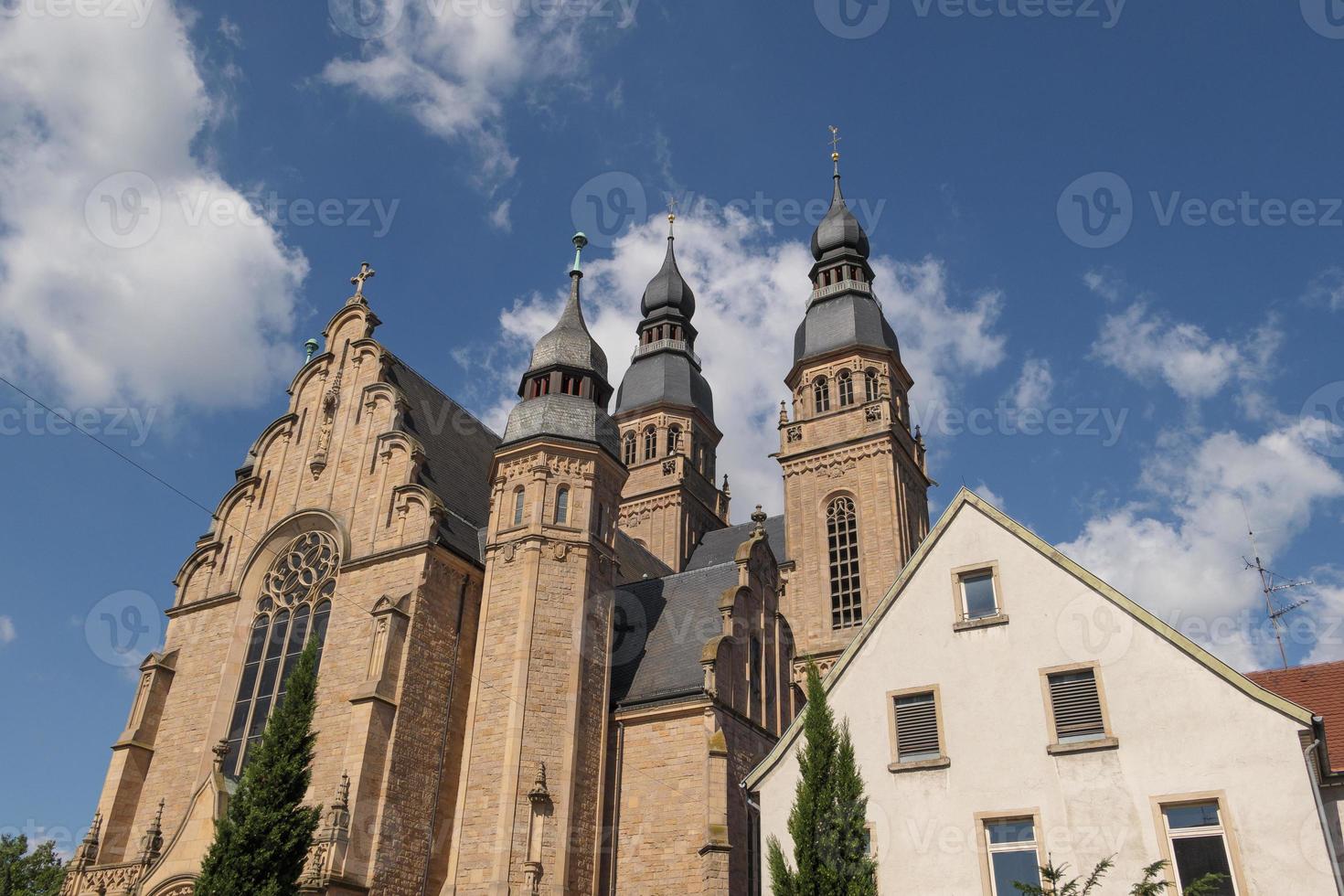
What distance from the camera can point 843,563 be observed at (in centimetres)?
4141

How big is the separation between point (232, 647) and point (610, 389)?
38.0ft

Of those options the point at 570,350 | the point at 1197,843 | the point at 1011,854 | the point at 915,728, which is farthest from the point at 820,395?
the point at 1197,843

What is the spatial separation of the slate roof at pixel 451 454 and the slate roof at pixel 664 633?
14.6 feet

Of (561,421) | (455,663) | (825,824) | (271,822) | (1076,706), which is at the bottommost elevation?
(825,824)

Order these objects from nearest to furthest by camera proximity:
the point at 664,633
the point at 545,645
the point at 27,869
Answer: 1. the point at 545,645
2. the point at 664,633
3. the point at 27,869

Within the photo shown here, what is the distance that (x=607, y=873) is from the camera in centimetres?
2123

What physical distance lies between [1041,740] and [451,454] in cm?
1918

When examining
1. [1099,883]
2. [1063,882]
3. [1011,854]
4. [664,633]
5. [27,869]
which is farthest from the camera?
[27,869]

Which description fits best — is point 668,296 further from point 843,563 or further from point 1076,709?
point 1076,709

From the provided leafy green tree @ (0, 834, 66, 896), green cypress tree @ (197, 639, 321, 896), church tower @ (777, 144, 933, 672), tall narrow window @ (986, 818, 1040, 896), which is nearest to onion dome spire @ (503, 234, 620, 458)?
green cypress tree @ (197, 639, 321, 896)

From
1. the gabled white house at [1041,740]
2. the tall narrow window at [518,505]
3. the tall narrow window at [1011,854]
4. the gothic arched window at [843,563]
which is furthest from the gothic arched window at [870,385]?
the tall narrow window at [1011,854]

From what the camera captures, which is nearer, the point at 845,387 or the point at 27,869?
the point at 27,869

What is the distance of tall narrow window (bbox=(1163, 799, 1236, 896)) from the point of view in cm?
1288

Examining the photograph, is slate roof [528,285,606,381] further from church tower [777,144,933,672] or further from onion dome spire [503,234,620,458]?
church tower [777,144,933,672]
